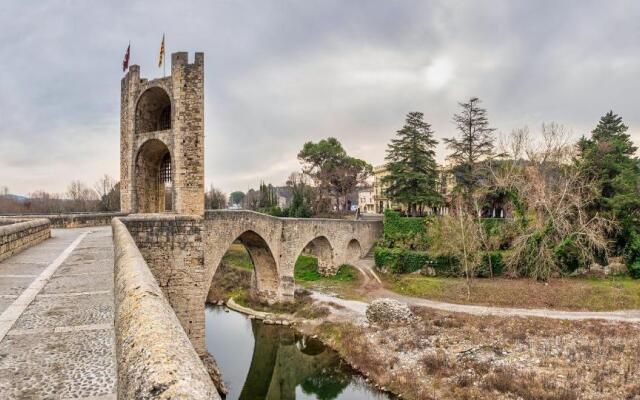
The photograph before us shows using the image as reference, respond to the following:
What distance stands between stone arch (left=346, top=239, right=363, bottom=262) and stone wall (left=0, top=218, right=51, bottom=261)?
2630cm

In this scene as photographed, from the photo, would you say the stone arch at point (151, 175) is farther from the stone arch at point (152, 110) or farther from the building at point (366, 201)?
the building at point (366, 201)

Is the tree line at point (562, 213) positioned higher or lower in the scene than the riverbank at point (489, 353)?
higher

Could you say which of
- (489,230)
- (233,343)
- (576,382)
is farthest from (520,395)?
(489,230)

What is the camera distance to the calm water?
15.1 metres

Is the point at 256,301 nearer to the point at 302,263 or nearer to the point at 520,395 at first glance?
the point at 302,263

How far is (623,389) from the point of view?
1226 cm

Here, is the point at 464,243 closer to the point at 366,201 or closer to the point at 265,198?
the point at 265,198

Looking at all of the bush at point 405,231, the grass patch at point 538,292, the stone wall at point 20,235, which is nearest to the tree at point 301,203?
the bush at point 405,231

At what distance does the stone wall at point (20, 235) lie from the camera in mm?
7621

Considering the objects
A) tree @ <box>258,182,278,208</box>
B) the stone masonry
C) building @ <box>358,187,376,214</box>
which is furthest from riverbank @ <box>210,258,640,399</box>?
building @ <box>358,187,376,214</box>

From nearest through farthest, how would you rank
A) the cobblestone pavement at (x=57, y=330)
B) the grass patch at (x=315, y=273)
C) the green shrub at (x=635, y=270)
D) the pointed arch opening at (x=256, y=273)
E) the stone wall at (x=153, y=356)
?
the stone wall at (x=153, y=356) < the cobblestone pavement at (x=57, y=330) < the pointed arch opening at (x=256, y=273) < the green shrub at (x=635, y=270) < the grass patch at (x=315, y=273)

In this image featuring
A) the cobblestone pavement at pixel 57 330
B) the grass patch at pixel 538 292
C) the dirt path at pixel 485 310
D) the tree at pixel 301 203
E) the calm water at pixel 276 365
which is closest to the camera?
the cobblestone pavement at pixel 57 330

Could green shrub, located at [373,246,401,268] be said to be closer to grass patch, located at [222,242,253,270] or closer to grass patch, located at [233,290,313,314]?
grass patch, located at [233,290,313,314]

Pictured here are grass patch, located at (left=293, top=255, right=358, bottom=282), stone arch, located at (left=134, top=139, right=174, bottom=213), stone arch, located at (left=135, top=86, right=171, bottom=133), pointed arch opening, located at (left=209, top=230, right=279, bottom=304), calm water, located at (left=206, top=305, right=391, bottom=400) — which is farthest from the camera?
grass patch, located at (left=293, top=255, right=358, bottom=282)
